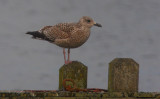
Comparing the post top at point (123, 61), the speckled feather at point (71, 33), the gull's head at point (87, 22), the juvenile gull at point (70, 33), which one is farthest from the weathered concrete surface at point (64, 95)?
the gull's head at point (87, 22)

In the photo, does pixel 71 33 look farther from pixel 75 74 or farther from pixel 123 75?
pixel 123 75

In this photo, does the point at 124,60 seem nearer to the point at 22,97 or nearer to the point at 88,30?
the point at 22,97

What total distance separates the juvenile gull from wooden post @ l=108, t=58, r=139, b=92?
1932 millimetres

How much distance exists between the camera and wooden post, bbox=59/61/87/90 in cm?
537

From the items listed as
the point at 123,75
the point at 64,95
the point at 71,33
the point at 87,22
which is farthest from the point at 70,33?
the point at 64,95

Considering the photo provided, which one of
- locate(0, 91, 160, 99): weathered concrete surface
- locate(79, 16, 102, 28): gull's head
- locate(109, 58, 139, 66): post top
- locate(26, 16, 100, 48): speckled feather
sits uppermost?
locate(79, 16, 102, 28): gull's head

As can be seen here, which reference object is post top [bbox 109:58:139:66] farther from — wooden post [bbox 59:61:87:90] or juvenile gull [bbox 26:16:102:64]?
juvenile gull [bbox 26:16:102:64]

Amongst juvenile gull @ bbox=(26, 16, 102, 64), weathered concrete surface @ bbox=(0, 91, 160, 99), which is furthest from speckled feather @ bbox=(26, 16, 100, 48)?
weathered concrete surface @ bbox=(0, 91, 160, 99)

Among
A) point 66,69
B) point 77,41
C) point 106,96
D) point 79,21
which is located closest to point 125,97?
point 106,96

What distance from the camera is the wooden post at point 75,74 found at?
17.6ft

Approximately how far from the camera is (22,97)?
474 centimetres

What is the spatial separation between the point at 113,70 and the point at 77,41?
7.26 feet

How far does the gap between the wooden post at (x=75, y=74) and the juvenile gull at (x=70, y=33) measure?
1.52 meters

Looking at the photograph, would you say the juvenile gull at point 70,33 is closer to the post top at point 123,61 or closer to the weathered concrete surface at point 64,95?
the post top at point 123,61
